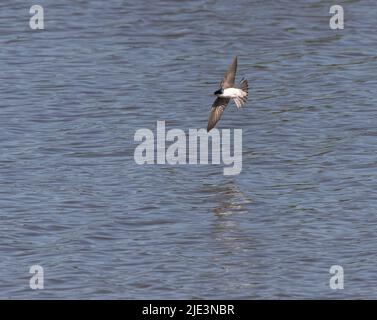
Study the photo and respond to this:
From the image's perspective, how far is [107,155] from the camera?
41.1ft

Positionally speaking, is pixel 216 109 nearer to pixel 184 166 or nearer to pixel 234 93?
pixel 234 93

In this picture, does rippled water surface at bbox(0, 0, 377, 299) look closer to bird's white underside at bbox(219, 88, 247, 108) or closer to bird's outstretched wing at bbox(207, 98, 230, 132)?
bird's outstretched wing at bbox(207, 98, 230, 132)

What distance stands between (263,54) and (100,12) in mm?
2500

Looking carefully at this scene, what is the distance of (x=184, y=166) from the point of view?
12.3 metres

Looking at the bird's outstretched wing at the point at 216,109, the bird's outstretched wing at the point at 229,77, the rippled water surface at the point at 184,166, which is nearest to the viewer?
the rippled water surface at the point at 184,166

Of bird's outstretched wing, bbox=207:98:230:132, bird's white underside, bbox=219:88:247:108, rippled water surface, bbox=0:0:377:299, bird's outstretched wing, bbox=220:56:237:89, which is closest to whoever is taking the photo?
rippled water surface, bbox=0:0:377:299

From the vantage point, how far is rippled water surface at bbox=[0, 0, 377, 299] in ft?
32.9

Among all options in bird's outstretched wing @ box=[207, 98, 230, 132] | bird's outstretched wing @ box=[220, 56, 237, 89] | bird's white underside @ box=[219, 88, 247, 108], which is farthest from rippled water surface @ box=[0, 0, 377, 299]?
bird's outstretched wing @ box=[220, 56, 237, 89]

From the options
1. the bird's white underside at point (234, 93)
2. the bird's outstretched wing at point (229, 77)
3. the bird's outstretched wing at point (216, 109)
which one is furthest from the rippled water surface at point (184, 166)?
the bird's outstretched wing at point (229, 77)

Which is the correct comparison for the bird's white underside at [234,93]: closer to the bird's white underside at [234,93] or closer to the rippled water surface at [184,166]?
the bird's white underside at [234,93]

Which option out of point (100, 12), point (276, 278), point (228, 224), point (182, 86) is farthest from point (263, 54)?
point (276, 278)

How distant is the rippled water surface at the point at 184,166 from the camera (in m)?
10.0

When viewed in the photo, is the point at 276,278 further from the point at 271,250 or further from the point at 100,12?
the point at 100,12

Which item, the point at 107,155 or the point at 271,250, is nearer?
the point at 271,250
